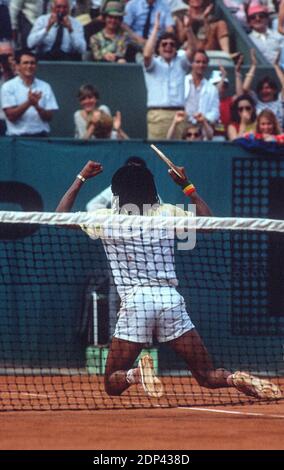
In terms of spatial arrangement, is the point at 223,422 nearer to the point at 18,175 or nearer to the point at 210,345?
the point at 210,345

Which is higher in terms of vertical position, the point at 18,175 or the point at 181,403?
the point at 18,175

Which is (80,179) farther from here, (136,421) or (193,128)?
(193,128)

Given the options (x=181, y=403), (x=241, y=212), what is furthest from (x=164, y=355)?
(x=181, y=403)

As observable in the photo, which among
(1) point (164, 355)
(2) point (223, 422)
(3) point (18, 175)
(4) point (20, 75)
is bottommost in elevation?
(1) point (164, 355)

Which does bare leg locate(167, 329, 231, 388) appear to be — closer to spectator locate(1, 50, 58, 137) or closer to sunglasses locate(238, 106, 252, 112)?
spectator locate(1, 50, 58, 137)

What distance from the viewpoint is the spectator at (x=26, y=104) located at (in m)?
13.7

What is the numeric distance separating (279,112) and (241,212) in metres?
1.98

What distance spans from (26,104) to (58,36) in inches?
70.5

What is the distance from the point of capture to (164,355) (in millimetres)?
13219

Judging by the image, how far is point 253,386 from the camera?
9.10 metres

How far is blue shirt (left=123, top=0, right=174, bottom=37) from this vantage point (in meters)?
16.0

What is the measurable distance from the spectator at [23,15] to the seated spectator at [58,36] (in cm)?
68

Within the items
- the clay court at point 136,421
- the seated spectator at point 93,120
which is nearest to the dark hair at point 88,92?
the seated spectator at point 93,120
